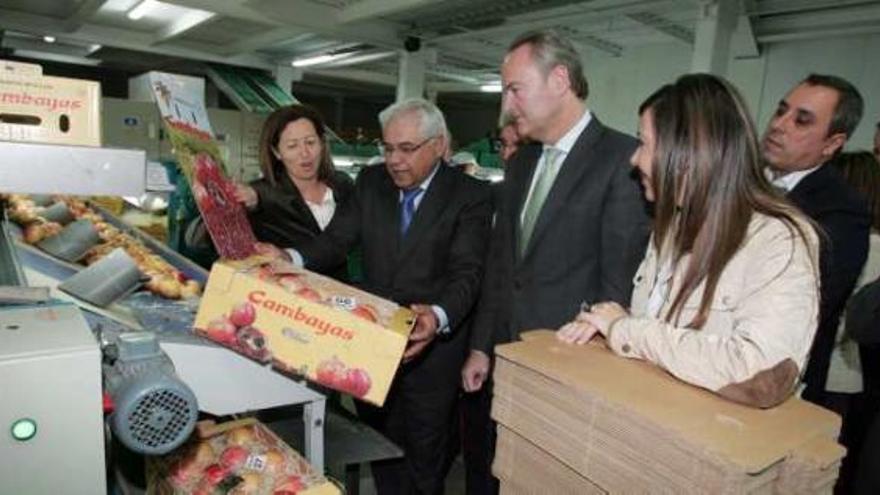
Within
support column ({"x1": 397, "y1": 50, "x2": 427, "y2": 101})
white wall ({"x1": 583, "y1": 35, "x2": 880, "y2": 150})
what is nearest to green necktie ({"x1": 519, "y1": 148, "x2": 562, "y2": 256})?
white wall ({"x1": 583, "y1": 35, "x2": 880, "y2": 150})

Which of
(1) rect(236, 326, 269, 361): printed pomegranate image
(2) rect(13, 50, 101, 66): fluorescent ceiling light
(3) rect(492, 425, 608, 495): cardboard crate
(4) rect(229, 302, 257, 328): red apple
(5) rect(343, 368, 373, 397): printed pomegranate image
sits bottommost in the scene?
(3) rect(492, 425, 608, 495): cardboard crate

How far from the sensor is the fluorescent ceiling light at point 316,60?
727 cm

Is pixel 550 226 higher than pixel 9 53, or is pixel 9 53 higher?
pixel 9 53

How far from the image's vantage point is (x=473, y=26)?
5.11m

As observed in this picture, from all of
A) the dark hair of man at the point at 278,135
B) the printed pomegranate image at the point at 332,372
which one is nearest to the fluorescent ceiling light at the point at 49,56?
the dark hair of man at the point at 278,135

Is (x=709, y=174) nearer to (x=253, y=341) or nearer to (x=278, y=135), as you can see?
(x=253, y=341)

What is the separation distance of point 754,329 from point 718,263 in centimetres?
16

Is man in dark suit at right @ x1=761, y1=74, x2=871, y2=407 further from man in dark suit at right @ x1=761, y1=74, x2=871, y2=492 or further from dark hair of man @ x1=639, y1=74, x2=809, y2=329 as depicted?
dark hair of man @ x1=639, y1=74, x2=809, y2=329

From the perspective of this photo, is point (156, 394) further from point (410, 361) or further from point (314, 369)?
point (410, 361)

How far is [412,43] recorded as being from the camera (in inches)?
229

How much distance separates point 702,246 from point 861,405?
1667mm

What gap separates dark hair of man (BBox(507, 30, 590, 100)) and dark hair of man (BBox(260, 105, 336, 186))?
40.0 inches

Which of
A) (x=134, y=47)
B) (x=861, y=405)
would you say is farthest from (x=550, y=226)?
(x=134, y=47)

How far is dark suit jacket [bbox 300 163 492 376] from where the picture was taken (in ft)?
6.11
